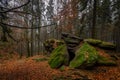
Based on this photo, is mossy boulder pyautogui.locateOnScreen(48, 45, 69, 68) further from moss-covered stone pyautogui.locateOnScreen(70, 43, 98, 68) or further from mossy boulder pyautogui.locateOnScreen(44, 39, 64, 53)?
mossy boulder pyautogui.locateOnScreen(44, 39, 64, 53)

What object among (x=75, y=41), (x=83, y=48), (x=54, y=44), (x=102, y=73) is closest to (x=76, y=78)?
(x=102, y=73)

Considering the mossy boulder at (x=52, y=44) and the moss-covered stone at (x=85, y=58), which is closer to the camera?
the moss-covered stone at (x=85, y=58)

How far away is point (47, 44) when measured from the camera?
2567 cm

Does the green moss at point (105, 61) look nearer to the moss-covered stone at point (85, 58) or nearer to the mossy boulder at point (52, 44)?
the moss-covered stone at point (85, 58)

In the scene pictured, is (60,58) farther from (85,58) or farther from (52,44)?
(52,44)

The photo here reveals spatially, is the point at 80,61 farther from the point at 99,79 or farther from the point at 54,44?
the point at 54,44

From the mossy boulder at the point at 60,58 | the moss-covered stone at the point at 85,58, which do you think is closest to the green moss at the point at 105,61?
the moss-covered stone at the point at 85,58

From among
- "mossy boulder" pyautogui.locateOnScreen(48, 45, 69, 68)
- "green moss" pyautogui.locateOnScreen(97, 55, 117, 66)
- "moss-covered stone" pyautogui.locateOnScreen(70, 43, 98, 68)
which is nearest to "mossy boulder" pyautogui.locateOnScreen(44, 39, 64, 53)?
"mossy boulder" pyautogui.locateOnScreen(48, 45, 69, 68)

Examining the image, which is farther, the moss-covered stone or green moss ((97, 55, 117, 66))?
green moss ((97, 55, 117, 66))

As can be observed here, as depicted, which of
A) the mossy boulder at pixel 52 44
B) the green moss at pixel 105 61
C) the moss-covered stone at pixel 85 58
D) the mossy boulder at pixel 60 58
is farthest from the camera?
the mossy boulder at pixel 52 44

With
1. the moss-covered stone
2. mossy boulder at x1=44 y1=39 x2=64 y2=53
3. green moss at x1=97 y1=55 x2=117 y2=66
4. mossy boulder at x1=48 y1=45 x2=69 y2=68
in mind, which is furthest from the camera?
mossy boulder at x1=44 y1=39 x2=64 y2=53

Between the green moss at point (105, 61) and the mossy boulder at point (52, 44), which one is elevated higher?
the mossy boulder at point (52, 44)

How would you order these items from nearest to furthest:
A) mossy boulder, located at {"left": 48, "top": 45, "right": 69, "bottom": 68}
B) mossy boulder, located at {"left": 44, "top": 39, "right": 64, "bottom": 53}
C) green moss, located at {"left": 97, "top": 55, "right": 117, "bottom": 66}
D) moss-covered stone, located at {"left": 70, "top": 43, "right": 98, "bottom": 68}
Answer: moss-covered stone, located at {"left": 70, "top": 43, "right": 98, "bottom": 68}, green moss, located at {"left": 97, "top": 55, "right": 117, "bottom": 66}, mossy boulder, located at {"left": 48, "top": 45, "right": 69, "bottom": 68}, mossy boulder, located at {"left": 44, "top": 39, "right": 64, "bottom": 53}

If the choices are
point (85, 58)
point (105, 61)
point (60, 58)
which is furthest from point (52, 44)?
point (85, 58)
